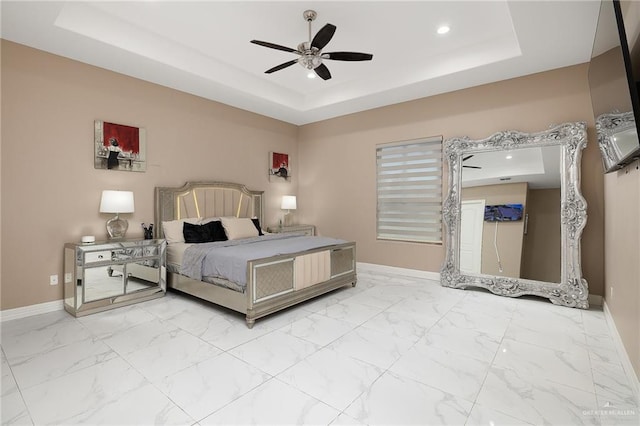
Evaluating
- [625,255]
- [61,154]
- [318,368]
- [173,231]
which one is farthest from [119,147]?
[625,255]

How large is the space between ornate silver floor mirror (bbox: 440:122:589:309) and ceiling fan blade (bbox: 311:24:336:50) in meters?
2.60

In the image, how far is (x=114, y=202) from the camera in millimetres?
3736

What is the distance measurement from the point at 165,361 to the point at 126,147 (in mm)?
2975

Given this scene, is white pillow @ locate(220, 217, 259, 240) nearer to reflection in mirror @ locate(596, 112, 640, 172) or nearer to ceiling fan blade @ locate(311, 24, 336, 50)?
ceiling fan blade @ locate(311, 24, 336, 50)

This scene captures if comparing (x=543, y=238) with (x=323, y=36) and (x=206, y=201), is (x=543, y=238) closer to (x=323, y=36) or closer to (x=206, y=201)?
(x=323, y=36)

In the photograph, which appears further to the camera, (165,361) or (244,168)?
(244,168)

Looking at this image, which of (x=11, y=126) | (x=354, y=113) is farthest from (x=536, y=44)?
(x=11, y=126)

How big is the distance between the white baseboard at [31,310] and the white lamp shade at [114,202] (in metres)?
1.16

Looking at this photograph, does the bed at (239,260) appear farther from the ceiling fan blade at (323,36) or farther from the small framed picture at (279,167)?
the ceiling fan blade at (323,36)

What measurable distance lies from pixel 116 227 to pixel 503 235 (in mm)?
5039

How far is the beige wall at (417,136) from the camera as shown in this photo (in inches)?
148

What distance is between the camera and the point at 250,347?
2662 mm

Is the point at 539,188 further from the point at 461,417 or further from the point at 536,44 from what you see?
the point at 461,417

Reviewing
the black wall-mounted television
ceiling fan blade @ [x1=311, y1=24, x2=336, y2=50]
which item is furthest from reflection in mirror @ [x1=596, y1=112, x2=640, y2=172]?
ceiling fan blade @ [x1=311, y1=24, x2=336, y2=50]
